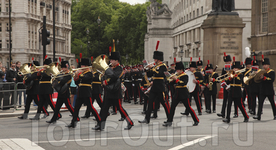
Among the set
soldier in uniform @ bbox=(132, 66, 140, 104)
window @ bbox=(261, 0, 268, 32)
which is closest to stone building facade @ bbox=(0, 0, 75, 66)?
window @ bbox=(261, 0, 268, 32)

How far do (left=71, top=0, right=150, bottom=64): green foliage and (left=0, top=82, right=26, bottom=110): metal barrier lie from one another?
189ft

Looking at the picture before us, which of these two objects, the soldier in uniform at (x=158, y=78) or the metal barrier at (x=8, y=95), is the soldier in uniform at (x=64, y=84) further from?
the metal barrier at (x=8, y=95)

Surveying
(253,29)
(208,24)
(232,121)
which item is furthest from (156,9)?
(232,121)

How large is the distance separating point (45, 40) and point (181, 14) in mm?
57954

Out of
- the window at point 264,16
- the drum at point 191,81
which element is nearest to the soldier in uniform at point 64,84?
the drum at point 191,81

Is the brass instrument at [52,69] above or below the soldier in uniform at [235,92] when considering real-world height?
above

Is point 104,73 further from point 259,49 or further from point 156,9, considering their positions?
point 156,9

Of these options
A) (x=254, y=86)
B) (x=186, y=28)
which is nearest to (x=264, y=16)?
(x=254, y=86)

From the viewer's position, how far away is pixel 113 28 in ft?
280

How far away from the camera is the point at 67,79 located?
13.1 m

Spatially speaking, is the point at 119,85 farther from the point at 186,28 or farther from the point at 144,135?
→ the point at 186,28

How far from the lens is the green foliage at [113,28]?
8219 centimetres

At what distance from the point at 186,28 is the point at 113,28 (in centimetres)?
1890

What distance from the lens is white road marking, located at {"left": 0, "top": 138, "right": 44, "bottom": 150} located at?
9.05 metres
